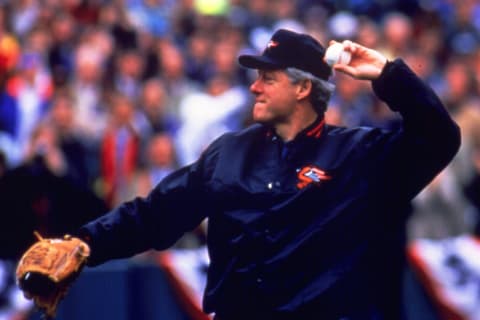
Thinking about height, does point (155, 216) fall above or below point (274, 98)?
below

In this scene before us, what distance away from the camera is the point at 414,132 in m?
6.60

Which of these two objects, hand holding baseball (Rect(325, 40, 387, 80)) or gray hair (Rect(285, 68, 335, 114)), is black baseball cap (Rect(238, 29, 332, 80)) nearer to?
gray hair (Rect(285, 68, 335, 114))

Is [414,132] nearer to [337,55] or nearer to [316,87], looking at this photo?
[337,55]

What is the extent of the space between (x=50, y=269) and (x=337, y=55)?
1.63 meters

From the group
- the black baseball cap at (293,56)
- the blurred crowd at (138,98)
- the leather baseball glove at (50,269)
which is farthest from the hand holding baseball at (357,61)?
the blurred crowd at (138,98)

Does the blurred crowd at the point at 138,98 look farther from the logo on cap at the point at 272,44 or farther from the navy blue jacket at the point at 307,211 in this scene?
the logo on cap at the point at 272,44

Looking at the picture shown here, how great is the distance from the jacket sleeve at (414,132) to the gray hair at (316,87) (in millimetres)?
489

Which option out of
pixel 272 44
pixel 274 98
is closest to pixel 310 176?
pixel 274 98

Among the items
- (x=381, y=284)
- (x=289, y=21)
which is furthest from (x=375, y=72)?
(x=289, y=21)

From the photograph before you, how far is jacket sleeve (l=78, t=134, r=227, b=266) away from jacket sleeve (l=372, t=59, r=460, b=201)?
0.93 meters

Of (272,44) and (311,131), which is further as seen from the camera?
(272,44)

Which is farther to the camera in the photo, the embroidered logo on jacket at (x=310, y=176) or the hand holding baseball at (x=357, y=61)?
the embroidered logo on jacket at (x=310, y=176)

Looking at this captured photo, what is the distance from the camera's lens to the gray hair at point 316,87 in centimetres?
711

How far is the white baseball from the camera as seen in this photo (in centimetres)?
658
